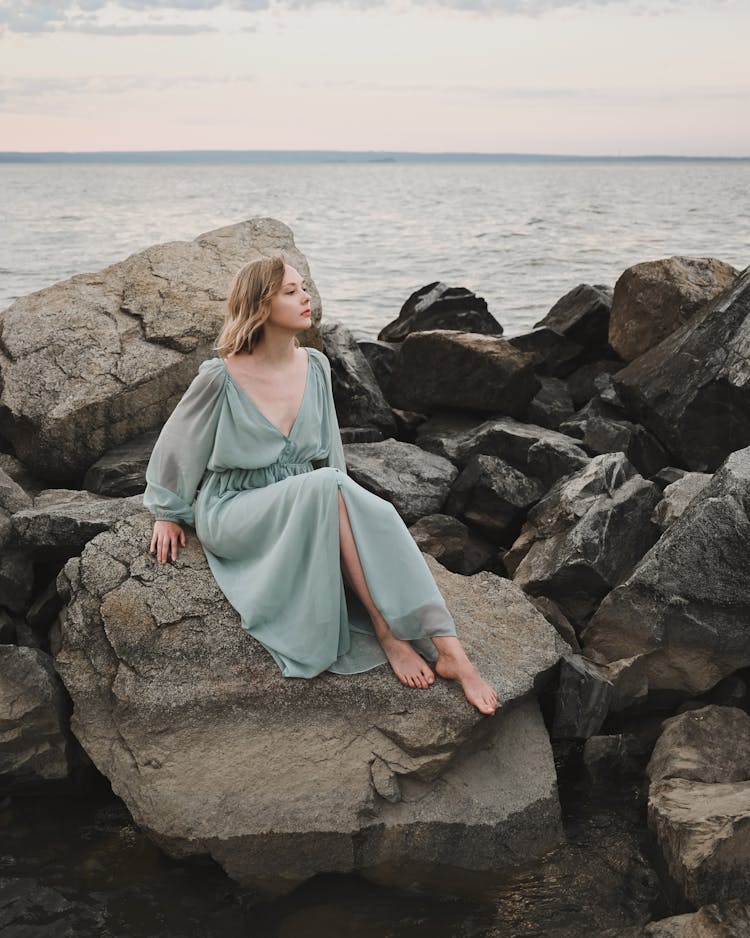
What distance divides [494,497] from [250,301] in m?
2.65

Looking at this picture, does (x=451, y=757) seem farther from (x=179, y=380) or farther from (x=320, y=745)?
(x=179, y=380)

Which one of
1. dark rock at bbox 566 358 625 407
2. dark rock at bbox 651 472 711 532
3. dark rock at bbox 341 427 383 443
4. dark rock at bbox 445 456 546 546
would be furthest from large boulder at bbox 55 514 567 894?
dark rock at bbox 566 358 625 407

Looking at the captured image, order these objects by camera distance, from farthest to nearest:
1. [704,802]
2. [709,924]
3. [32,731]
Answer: [32,731] → [704,802] → [709,924]

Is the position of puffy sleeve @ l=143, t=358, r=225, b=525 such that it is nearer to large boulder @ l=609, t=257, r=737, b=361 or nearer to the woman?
the woman

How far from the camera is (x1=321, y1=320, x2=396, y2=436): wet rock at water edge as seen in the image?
8812mm

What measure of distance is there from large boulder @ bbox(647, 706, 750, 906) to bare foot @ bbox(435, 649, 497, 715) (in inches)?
31.8

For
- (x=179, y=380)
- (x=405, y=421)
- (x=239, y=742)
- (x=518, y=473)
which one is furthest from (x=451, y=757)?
(x=405, y=421)

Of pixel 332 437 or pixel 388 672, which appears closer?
pixel 388 672

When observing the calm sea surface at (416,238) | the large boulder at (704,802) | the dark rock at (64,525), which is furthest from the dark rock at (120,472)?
the calm sea surface at (416,238)

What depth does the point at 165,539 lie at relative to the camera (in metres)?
5.16

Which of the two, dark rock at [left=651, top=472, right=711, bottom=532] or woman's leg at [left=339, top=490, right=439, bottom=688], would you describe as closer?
woman's leg at [left=339, top=490, right=439, bottom=688]

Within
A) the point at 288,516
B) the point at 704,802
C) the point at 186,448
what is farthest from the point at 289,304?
the point at 704,802

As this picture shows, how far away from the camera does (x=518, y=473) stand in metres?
7.36

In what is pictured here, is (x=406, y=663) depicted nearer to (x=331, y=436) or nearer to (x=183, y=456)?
(x=331, y=436)
